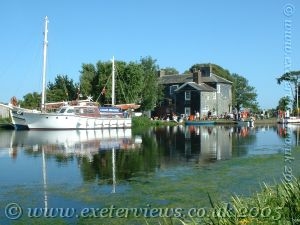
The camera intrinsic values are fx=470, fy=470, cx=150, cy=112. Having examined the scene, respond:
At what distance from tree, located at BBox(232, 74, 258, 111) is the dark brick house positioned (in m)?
18.3

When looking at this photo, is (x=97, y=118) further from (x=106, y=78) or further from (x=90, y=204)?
(x=90, y=204)

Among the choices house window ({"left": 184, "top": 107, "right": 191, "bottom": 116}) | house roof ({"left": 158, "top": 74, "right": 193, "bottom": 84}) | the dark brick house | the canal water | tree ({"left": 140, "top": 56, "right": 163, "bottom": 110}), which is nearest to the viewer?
the canal water

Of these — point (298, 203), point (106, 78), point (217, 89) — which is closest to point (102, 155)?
point (298, 203)

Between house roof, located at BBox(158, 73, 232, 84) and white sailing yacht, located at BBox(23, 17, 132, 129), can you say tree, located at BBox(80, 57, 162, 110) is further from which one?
house roof, located at BBox(158, 73, 232, 84)

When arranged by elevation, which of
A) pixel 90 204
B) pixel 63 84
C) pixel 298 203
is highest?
pixel 63 84

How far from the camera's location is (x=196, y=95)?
8600 cm

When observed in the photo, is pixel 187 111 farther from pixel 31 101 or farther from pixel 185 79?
pixel 31 101

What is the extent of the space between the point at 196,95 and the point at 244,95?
3477 centimetres

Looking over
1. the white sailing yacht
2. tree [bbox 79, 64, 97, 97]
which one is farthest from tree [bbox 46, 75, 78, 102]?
the white sailing yacht

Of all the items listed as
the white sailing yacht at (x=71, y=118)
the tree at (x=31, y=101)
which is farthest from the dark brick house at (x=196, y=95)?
the white sailing yacht at (x=71, y=118)

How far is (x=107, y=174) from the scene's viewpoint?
64.4 feet

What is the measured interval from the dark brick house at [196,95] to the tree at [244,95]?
18.3m

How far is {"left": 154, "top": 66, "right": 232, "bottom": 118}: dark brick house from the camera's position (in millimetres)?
86500

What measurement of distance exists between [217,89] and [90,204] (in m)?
77.8
